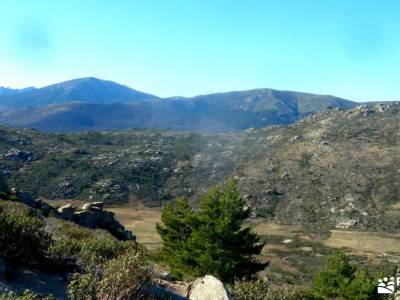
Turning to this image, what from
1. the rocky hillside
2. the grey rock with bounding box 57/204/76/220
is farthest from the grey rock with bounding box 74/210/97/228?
the rocky hillside

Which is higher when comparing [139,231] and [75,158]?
[75,158]

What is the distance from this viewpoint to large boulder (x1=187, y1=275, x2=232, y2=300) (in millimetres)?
10711

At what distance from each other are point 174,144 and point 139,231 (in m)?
77.6

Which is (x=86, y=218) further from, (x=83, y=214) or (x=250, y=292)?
(x=250, y=292)

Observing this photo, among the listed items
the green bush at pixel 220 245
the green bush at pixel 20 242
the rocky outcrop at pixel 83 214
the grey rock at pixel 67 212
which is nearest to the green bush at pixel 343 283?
the green bush at pixel 220 245

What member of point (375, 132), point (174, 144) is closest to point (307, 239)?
point (375, 132)

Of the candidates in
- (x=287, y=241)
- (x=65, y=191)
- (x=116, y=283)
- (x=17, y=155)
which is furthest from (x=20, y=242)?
(x=17, y=155)

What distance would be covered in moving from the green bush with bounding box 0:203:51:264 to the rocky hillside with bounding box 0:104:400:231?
84.6 meters

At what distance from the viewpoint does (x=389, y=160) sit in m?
105

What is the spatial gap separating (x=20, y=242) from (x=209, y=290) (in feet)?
15.4

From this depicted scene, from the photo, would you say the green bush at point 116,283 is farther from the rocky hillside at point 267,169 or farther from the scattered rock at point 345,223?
the scattered rock at point 345,223

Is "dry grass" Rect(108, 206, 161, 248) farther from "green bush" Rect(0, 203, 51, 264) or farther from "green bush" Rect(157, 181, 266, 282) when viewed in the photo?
"green bush" Rect(0, 203, 51, 264)

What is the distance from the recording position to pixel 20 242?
11336 mm

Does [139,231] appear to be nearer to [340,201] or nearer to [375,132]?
[340,201]
